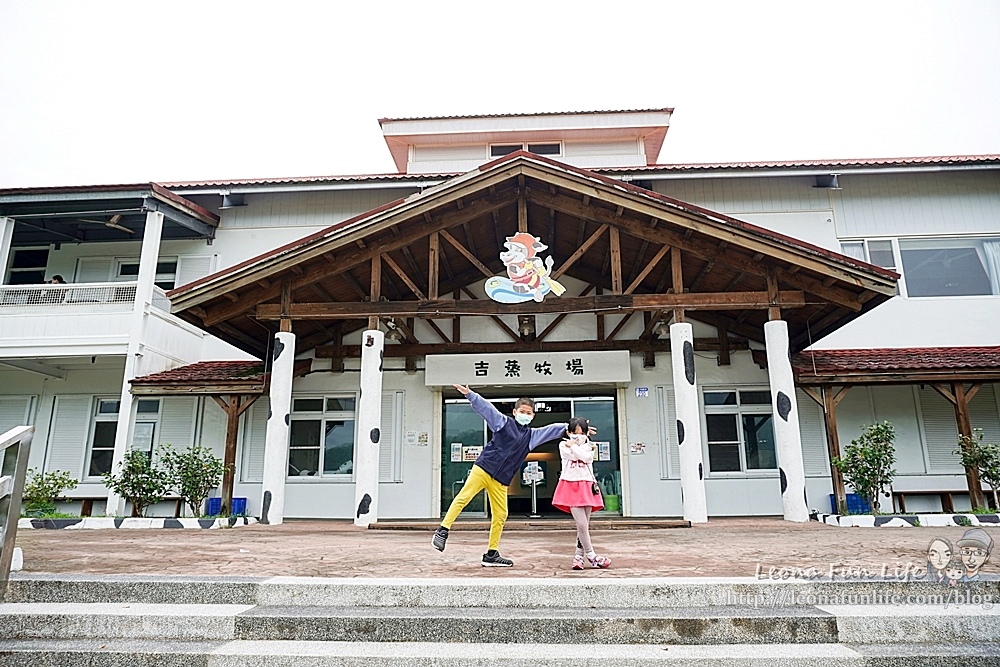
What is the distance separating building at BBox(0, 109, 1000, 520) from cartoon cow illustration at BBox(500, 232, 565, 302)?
1.00 metres

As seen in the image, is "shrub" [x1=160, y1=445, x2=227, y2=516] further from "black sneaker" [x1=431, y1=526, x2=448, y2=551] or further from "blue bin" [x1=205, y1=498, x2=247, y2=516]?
"black sneaker" [x1=431, y1=526, x2=448, y2=551]

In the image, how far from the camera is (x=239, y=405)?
12086 millimetres

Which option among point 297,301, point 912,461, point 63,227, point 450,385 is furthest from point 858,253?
point 63,227

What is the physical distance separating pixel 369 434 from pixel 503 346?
4255mm

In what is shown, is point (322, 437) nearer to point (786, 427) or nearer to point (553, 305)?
point (553, 305)

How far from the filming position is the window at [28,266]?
14867mm

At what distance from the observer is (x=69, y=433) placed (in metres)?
14.1

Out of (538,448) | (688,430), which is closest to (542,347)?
(538,448)

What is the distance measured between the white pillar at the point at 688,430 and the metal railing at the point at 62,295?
10118mm

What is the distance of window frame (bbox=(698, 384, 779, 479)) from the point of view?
1272cm

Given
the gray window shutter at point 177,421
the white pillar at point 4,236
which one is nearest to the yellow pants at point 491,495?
the gray window shutter at point 177,421

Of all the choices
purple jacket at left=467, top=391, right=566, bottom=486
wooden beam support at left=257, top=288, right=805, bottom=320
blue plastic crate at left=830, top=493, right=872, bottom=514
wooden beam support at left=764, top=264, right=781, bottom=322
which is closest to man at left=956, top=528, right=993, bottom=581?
purple jacket at left=467, top=391, right=566, bottom=486

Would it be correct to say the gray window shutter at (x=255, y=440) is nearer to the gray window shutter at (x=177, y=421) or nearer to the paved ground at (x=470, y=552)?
the gray window shutter at (x=177, y=421)

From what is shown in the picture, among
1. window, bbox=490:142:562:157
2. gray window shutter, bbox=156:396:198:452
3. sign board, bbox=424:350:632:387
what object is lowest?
gray window shutter, bbox=156:396:198:452
